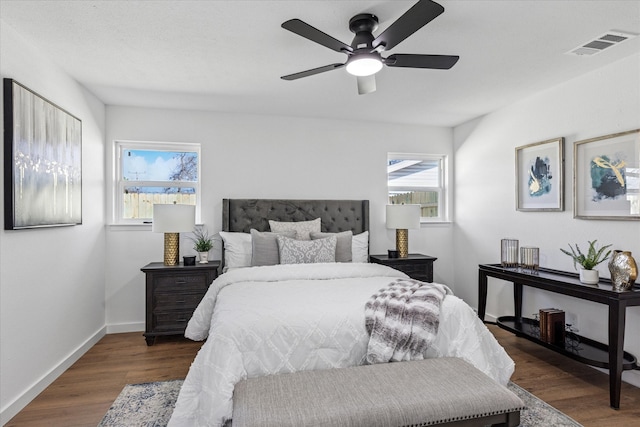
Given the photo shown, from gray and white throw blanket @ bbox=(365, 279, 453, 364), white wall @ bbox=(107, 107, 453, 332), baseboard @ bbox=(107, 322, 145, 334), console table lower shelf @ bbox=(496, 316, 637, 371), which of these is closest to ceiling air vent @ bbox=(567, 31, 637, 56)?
gray and white throw blanket @ bbox=(365, 279, 453, 364)

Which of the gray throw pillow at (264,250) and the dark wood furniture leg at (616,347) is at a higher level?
the gray throw pillow at (264,250)

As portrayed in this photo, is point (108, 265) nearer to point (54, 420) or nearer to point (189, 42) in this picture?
point (54, 420)

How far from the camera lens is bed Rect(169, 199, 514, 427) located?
74.7 inches

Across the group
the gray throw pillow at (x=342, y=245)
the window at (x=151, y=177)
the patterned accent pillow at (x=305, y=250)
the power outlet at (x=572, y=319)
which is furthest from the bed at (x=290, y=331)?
the window at (x=151, y=177)

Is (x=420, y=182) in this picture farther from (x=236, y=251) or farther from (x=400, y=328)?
(x=400, y=328)

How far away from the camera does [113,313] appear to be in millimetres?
4027

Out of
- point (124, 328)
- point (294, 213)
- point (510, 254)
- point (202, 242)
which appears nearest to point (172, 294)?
point (202, 242)

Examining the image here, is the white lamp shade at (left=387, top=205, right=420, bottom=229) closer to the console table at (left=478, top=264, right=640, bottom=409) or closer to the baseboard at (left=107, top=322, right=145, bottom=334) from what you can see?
the console table at (left=478, top=264, right=640, bottom=409)

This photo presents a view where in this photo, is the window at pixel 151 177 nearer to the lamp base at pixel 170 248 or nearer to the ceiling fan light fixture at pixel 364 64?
the lamp base at pixel 170 248

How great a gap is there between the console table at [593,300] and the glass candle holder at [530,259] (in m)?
0.08

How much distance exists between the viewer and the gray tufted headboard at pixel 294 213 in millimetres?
Result: 4227

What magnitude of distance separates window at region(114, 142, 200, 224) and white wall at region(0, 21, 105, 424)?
25 centimetres

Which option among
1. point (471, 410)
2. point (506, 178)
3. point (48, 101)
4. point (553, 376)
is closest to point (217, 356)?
point (471, 410)

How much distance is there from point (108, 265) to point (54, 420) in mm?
2022
